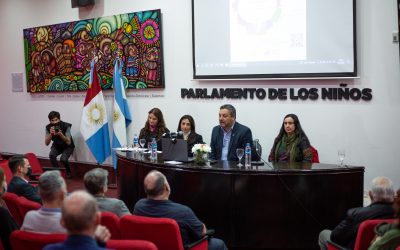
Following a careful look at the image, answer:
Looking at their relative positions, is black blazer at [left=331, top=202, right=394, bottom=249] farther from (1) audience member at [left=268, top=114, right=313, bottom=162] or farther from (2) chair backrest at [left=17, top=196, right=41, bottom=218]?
(2) chair backrest at [left=17, top=196, right=41, bottom=218]

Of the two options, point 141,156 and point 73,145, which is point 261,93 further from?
point 73,145

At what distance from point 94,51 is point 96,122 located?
122 centimetres

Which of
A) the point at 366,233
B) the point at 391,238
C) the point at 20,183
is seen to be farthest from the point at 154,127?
the point at 391,238

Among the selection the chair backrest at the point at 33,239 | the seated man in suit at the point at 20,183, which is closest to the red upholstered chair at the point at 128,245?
the chair backrest at the point at 33,239

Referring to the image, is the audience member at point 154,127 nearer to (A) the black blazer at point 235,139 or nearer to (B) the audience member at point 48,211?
(A) the black blazer at point 235,139

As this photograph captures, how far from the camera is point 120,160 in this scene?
231 inches

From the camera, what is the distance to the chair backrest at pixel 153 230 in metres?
3.08

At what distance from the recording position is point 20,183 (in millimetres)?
4156

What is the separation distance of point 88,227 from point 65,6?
7203 mm

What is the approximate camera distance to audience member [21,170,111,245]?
2896mm

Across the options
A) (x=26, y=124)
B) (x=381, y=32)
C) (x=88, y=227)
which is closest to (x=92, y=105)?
(x=26, y=124)

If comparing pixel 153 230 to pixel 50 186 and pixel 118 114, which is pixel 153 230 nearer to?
pixel 50 186

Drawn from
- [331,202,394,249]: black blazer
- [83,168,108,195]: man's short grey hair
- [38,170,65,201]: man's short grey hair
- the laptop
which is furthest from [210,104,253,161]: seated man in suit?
[38,170,65,201]: man's short grey hair

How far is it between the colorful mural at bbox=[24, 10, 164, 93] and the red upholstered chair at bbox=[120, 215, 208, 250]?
4508mm
